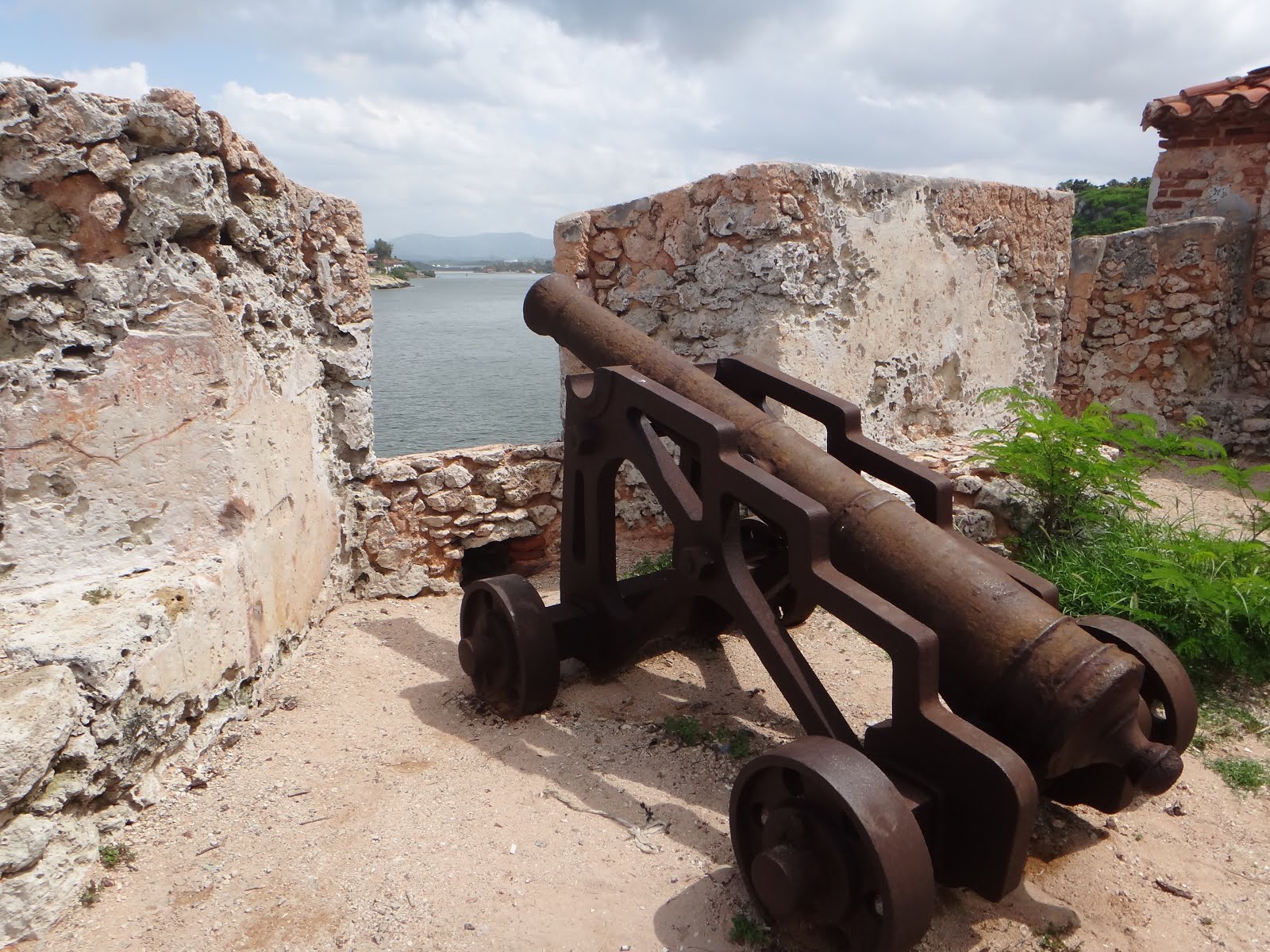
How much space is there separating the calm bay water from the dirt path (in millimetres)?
1905

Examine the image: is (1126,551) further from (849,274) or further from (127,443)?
(127,443)

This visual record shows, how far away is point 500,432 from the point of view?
7.77m

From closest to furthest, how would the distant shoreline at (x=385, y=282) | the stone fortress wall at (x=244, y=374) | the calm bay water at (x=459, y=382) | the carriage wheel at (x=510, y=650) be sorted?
the stone fortress wall at (x=244, y=374), the carriage wheel at (x=510, y=650), the calm bay water at (x=459, y=382), the distant shoreline at (x=385, y=282)

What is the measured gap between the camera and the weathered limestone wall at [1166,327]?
7.49 metres

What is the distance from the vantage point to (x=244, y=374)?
3035 millimetres

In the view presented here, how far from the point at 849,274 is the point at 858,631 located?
7.96 ft

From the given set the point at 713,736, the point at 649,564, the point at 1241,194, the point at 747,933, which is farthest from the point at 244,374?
the point at 1241,194

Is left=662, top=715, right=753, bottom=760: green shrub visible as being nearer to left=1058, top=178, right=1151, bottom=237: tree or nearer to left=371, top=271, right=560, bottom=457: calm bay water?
left=371, top=271, right=560, bottom=457: calm bay water

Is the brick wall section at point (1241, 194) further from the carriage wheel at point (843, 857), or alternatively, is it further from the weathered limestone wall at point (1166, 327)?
the carriage wheel at point (843, 857)

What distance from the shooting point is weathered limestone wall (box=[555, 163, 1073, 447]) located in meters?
4.00

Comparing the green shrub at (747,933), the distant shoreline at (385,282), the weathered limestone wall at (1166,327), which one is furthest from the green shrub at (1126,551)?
the distant shoreline at (385,282)

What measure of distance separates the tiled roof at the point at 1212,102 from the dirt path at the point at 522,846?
6.71 meters

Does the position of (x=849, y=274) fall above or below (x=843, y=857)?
above

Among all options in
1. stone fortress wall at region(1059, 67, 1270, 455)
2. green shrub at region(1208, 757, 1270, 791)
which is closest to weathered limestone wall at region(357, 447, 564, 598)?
green shrub at region(1208, 757, 1270, 791)
